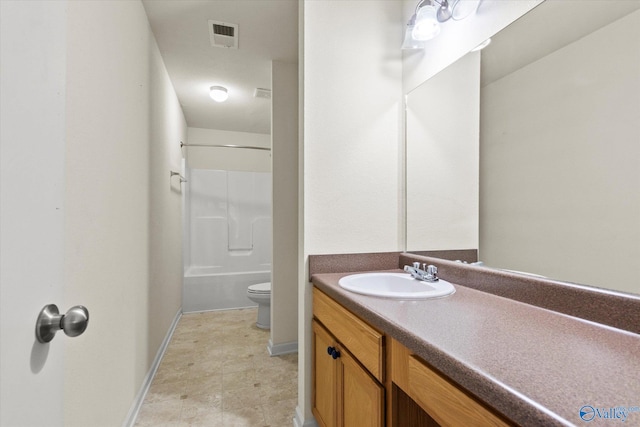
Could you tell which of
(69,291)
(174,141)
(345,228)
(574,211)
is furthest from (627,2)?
(174,141)

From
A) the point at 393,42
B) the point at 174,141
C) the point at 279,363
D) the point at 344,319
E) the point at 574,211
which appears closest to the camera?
the point at 574,211

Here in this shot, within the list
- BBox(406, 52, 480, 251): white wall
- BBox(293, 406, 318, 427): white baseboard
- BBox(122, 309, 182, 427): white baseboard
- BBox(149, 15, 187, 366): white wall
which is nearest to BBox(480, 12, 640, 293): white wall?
BBox(406, 52, 480, 251): white wall

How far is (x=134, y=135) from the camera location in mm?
1688

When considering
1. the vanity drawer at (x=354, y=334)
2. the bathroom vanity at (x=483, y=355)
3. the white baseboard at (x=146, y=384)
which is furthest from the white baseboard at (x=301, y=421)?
the white baseboard at (x=146, y=384)

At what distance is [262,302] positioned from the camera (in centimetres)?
296

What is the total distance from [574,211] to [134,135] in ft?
6.69

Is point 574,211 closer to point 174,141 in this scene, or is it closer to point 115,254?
point 115,254

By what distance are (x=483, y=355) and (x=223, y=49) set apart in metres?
2.58

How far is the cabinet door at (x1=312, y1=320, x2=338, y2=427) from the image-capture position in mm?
1238

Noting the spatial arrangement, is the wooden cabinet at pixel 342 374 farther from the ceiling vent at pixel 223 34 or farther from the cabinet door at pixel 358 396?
the ceiling vent at pixel 223 34

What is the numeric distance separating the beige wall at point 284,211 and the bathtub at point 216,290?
1.28 meters

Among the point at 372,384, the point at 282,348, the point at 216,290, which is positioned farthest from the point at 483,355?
the point at 216,290

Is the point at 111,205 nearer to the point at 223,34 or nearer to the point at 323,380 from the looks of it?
the point at 323,380

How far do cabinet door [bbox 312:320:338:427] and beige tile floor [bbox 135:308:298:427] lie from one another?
1.17 feet
